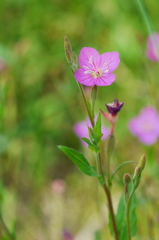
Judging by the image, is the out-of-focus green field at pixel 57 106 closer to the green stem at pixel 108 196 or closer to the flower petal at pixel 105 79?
the green stem at pixel 108 196

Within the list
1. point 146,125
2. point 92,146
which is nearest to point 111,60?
point 92,146

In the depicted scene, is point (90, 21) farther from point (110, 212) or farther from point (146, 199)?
point (110, 212)

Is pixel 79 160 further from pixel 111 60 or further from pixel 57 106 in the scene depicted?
pixel 57 106

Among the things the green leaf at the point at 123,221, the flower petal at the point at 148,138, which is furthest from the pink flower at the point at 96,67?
the flower petal at the point at 148,138

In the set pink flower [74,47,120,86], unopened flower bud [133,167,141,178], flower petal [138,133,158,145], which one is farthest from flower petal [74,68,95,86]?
flower petal [138,133,158,145]

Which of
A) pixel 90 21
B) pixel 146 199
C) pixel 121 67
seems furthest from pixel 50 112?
pixel 146 199

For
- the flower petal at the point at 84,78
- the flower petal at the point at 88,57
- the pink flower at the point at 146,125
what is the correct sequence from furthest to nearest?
the pink flower at the point at 146,125 → the flower petal at the point at 88,57 → the flower petal at the point at 84,78

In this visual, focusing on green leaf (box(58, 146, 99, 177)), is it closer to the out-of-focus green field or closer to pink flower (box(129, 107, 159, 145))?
the out-of-focus green field
